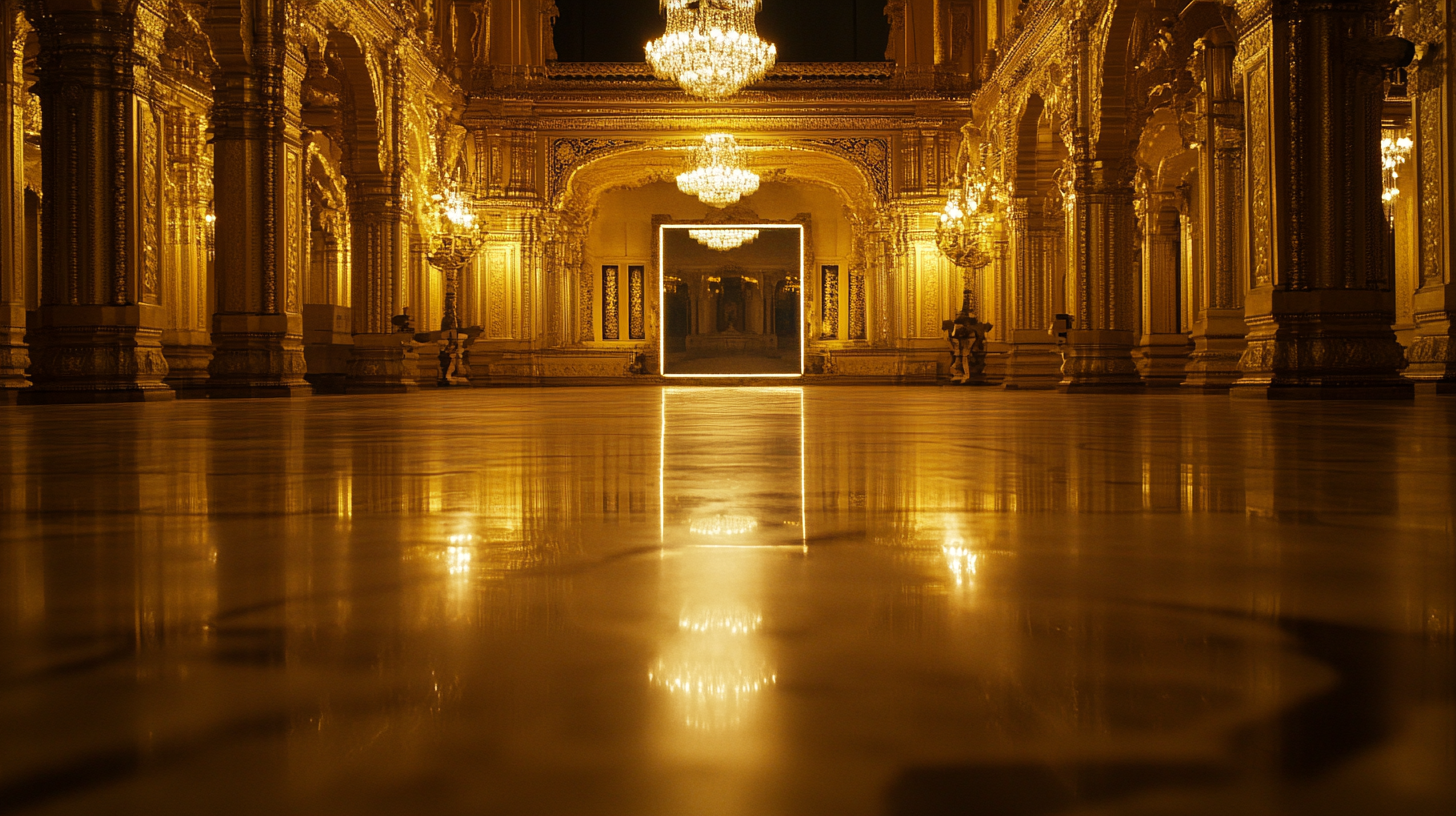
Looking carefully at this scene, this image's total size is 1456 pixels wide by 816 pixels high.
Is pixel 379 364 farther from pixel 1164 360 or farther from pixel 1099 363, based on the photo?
pixel 1164 360

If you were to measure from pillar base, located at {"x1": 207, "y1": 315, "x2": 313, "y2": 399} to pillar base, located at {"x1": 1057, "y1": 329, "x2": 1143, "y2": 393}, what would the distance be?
7.36 metres

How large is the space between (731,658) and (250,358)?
31.0 feet

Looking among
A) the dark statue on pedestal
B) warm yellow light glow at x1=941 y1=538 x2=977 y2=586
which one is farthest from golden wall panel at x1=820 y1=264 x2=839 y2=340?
warm yellow light glow at x1=941 y1=538 x2=977 y2=586

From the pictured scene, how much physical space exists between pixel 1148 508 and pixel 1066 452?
1.11m

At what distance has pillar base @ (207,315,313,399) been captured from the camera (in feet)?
29.2

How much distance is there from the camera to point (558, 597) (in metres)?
0.63

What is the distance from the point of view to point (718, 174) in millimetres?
16734

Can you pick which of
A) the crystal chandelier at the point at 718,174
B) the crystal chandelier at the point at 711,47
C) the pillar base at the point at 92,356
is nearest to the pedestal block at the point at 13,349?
the pillar base at the point at 92,356

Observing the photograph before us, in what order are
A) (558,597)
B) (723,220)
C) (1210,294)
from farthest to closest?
(723,220) < (1210,294) < (558,597)

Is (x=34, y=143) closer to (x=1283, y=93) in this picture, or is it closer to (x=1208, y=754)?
(x=1283, y=93)

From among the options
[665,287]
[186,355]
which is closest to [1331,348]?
[186,355]

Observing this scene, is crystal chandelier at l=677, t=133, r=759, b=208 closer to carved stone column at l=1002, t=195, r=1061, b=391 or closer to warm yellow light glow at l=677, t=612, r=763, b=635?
carved stone column at l=1002, t=195, r=1061, b=391

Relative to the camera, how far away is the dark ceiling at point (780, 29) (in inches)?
867

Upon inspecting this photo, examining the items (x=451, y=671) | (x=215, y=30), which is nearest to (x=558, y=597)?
(x=451, y=671)
